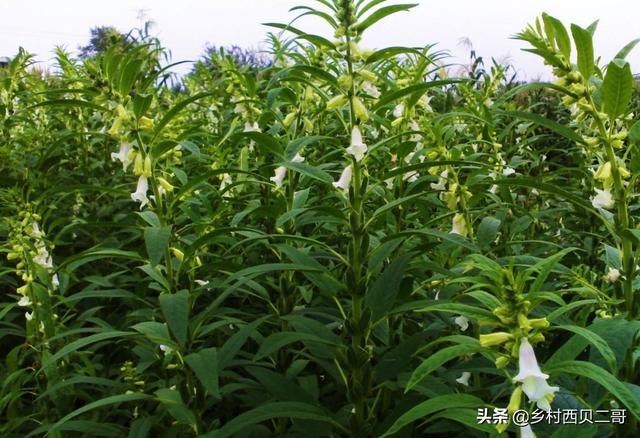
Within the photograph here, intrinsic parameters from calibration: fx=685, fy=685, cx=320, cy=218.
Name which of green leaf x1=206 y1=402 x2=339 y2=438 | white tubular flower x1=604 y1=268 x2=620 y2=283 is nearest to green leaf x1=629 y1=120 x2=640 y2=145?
white tubular flower x1=604 y1=268 x2=620 y2=283

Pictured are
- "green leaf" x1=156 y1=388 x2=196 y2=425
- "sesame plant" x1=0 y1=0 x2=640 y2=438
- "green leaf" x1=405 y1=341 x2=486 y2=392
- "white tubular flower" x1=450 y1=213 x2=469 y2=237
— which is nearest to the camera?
"green leaf" x1=405 y1=341 x2=486 y2=392

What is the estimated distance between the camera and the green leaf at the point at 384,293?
214 centimetres

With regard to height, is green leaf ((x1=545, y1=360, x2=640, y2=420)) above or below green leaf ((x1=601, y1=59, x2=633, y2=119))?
below

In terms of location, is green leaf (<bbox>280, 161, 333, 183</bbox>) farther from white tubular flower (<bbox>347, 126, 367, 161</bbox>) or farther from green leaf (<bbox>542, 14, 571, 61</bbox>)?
green leaf (<bbox>542, 14, 571, 61</bbox>)

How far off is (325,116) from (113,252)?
187cm

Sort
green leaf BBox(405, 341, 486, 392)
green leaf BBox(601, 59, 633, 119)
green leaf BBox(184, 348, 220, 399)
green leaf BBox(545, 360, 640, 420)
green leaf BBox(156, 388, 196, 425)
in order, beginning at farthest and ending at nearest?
1. green leaf BBox(156, 388, 196, 425)
2. green leaf BBox(184, 348, 220, 399)
3. green leaf BBox(601, 59, 633, 119)
4. green leaf BBox(405, 341, 486, 392)
5. green leaf BBox(545, 360, 640, 420)

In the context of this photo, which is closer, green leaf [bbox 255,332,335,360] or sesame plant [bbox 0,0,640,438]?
sesame plant [bbox 0,0,640,438]

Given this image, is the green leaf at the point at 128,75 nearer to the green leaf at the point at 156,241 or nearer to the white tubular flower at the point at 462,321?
the green leaf at the point at 156,241

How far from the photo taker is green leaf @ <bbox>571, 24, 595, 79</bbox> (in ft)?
6.22

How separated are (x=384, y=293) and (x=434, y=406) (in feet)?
2.18

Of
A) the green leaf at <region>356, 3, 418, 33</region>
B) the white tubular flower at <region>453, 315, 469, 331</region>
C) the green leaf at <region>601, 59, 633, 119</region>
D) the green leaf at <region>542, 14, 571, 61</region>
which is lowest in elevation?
the white tubular flower at <region>453, 315, 469, 331</region>

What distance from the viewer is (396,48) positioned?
2219 millimetres

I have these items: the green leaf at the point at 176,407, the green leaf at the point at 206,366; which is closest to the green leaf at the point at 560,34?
the green leaf at the point at 206,366

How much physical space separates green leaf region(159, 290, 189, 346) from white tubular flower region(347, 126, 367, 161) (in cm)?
71
